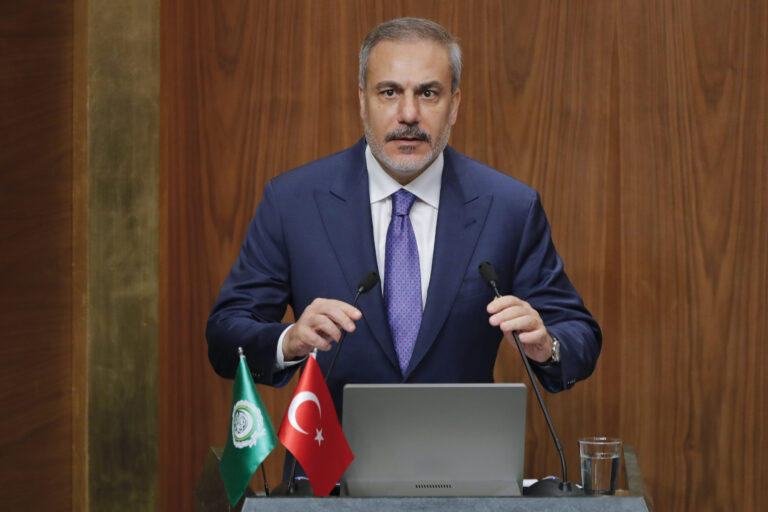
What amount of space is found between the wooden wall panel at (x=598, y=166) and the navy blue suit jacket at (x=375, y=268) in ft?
2.46

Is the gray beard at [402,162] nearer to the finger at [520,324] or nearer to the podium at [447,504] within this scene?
the finger at [520,324]

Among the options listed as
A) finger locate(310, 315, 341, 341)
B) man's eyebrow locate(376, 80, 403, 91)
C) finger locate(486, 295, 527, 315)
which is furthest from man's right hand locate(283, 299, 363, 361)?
man's eyebrow locate(376, 80, 403, 91)

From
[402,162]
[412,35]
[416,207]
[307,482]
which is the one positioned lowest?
[307,482]

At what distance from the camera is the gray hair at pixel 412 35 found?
2123 millimetres

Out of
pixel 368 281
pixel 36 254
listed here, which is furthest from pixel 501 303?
pixel 36 254

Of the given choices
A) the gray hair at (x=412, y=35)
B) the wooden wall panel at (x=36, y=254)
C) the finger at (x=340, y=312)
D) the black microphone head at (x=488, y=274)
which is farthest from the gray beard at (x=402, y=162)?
the wooden wall panel at (x=36, y=254)

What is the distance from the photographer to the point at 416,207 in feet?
7.09

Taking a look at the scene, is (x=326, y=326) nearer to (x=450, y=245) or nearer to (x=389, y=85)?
(x=450, y=245)

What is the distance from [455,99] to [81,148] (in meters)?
1.10

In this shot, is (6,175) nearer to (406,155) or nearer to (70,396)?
(70,396)

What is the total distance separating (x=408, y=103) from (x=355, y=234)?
0.32 m

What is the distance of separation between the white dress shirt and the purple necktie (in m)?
0.02

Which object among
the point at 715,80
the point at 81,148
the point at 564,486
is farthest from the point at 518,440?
the point at 715,80

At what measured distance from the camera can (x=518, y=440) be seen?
143 centimetres
